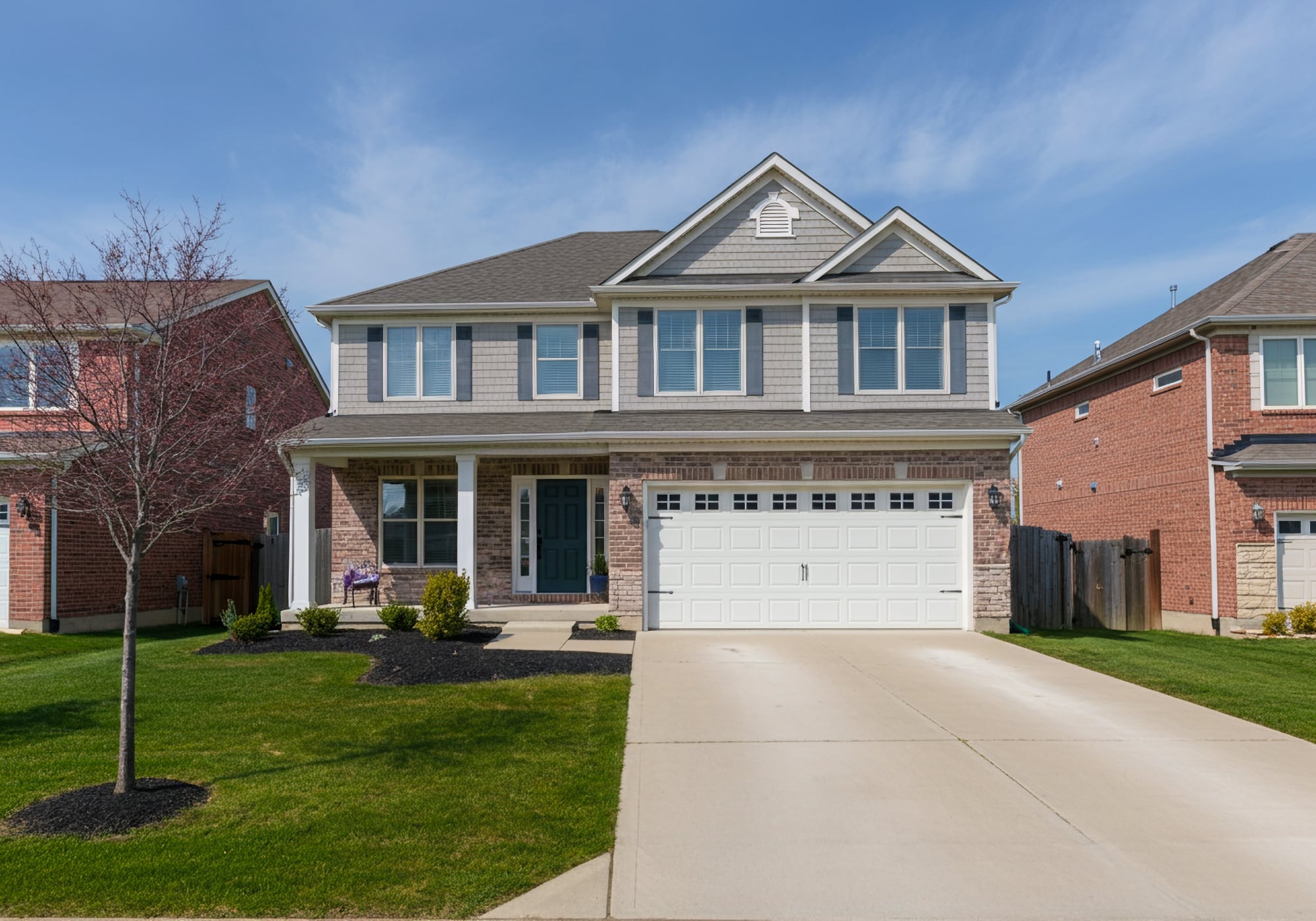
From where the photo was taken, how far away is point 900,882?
480cm

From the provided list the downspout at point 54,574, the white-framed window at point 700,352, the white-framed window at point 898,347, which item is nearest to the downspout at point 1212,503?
the white-framed window at point 898,347

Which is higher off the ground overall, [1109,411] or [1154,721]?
[1109,411]

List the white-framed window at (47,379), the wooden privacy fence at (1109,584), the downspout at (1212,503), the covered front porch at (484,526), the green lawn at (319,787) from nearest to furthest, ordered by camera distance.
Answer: the green lawn at (319,787)
the white-framed window at (47,379)
the covered front porch at (484,526)
the downspout at (1212,503)
the wooden privacy fence at (1109,584)

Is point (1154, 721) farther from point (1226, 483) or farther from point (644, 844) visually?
point (1226, 483)

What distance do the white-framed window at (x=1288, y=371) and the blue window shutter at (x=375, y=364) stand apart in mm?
16348

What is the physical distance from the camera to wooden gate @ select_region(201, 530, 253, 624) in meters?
18.6

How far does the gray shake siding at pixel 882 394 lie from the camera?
1517 cm

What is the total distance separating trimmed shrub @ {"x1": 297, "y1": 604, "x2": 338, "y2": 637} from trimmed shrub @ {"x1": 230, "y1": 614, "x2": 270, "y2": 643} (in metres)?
0.60

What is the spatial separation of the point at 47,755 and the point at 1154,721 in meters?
9.67

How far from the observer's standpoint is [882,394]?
15.3 metres

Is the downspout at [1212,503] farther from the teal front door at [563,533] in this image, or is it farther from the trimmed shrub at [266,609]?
the trimmed shrub at [266,609]

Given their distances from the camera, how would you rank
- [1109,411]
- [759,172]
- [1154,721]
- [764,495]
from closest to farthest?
[1154,721]
[764,495]
[759,172]
[1109,411]

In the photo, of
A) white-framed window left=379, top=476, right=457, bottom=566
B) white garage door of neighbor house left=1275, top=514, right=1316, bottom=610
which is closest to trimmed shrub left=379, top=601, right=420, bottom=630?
white-framed window left=379, top=476, right=457, bottom=566

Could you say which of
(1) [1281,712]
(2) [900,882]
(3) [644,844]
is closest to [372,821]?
(3) [644,844]
